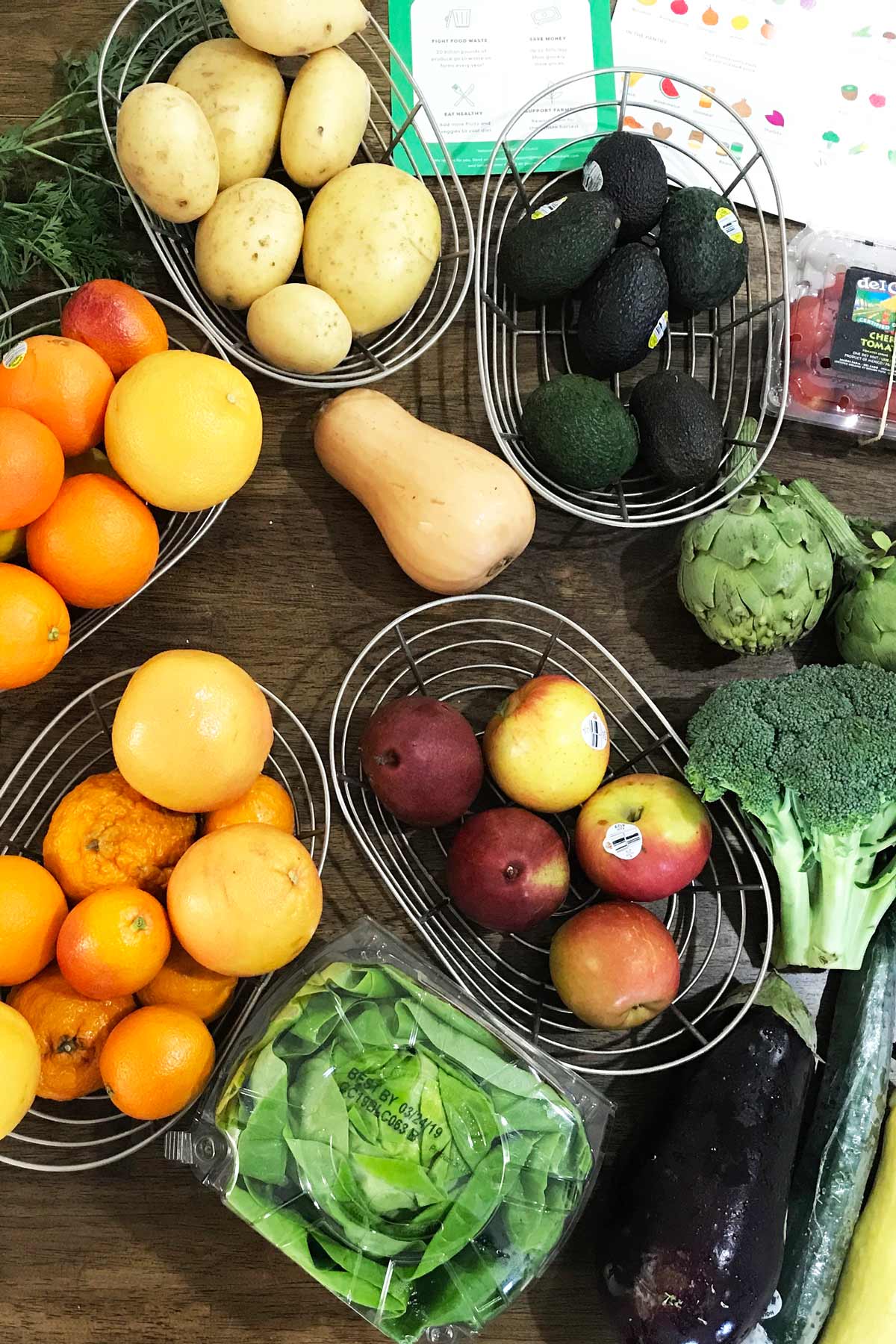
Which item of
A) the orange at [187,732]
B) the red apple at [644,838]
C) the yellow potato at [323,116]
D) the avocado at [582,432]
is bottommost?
the red apple at [644,838]

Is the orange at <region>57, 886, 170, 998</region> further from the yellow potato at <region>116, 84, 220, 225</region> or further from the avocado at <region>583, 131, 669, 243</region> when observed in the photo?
the avocado at <region>583, 131, 669, 243</region>

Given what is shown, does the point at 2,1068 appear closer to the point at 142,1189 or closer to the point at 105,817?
the point at 105,817

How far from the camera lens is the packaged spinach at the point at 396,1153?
85 cm

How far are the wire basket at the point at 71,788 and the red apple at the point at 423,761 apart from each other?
9 centimetres

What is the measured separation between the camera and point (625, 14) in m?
1.26

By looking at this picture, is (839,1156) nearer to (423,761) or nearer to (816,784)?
(816,784)

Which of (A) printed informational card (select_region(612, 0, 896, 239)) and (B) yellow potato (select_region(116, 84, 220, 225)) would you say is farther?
(A) printed informational card (select_region(612, 0, 896, 239))

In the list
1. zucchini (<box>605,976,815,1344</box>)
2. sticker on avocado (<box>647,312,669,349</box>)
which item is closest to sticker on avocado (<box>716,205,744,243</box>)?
sticker on avocado (<box>647,312,669,349</box>)

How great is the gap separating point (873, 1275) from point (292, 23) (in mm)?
1458

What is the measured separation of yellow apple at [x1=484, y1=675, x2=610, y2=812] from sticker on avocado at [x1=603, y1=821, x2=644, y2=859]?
0.05m

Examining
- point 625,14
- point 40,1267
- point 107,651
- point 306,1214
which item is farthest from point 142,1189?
point 625,14

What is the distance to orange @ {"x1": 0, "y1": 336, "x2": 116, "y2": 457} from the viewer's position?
0.93 meters

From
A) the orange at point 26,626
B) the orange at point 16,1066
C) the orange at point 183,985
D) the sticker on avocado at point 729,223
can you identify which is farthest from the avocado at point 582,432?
the orange at point 16,1066

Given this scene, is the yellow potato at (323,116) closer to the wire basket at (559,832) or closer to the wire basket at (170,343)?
the wire basket at (170,343)
